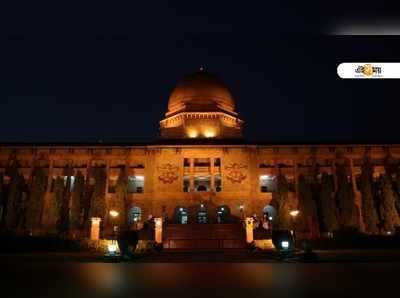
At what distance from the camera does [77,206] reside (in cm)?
3738

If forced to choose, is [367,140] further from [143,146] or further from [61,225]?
[61,225]

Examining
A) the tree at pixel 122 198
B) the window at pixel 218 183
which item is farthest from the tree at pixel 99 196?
the window at pixel 218 183

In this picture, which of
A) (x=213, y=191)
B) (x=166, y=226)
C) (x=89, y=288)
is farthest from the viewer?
(x=213, y=191)

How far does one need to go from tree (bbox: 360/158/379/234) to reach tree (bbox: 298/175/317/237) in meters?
4.58

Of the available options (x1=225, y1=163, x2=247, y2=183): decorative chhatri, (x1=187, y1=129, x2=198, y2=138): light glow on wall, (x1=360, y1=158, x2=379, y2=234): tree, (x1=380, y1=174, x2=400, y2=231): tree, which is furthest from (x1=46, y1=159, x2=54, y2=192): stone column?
(x1=380, y1=174, x2=400, y2=231): tree

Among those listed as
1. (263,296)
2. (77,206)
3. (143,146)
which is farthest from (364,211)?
(263,296)

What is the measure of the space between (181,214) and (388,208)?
803 inches

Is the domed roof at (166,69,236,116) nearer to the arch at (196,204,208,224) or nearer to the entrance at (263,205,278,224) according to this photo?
the arch at (196,204,208,224)

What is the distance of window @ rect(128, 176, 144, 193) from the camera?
43.3 meters

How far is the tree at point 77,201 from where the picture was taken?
1454 inches

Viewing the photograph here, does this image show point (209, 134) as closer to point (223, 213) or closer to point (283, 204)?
point (223, 213)

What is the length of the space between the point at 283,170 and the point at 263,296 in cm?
3703
